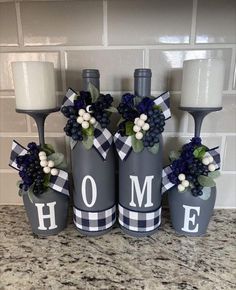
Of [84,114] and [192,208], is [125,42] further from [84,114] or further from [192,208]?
[192,208]

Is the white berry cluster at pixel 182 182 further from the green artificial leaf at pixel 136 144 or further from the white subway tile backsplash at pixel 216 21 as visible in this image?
the white subway tile backsplash at pixel 216 21

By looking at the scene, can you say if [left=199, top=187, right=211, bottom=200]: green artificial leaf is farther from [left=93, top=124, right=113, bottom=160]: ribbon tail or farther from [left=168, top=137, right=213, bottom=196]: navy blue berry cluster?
[left=93, top=124, right=113, bottom=160]: ribbon tail

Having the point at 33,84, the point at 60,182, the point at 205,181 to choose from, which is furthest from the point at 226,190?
the point at 33,84

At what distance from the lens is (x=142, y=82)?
0.47 m

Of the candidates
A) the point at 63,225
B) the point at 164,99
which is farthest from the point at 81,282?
the point at 164,99

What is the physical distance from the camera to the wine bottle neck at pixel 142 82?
0.46 metres

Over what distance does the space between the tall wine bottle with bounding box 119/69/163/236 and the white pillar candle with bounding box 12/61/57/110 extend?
0.57 ft

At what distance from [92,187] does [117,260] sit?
0.14m

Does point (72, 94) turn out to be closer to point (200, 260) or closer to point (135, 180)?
point (135, 180)

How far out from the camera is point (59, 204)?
20.1 inches

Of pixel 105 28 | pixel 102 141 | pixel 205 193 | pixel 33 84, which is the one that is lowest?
pixel 205 193

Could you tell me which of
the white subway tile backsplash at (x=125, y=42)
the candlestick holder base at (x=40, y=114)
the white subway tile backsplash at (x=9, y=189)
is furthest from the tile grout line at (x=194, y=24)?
the white subway tile backsplash at (x=9, y=189)

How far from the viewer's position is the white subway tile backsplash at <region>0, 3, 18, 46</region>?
554 mm

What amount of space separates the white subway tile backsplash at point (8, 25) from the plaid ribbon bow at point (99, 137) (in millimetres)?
221
